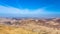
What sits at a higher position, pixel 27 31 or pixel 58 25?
pixel 58 25

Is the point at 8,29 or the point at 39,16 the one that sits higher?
the point at 39,16

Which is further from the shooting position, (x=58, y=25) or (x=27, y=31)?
(x=58, y=25)

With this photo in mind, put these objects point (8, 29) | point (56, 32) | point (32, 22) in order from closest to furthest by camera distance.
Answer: point (8, 29)
point (56, 32)
point (32, 22)

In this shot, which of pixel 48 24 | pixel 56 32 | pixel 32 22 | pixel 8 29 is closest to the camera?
pixel 8 29

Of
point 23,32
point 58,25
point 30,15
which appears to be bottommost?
point 23,32

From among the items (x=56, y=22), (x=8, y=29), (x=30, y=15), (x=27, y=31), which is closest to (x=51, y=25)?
(x=56, y=22)

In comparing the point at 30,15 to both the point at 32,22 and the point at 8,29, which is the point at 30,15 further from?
the point at 8,29

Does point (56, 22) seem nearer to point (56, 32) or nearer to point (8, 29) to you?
point (56, 32)

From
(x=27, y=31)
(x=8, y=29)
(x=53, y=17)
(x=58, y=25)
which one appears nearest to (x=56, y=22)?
(x=58, y=25)

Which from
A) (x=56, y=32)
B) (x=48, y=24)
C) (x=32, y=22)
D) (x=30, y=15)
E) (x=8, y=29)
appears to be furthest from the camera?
(x=32, y=22)
